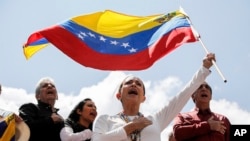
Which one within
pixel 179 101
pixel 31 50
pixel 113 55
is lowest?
pixel 179 101

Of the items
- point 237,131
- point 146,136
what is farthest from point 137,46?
point 146,136

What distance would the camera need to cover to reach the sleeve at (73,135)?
6.16 m

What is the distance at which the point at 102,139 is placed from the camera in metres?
4.83

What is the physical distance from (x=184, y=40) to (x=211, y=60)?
6.25 ft

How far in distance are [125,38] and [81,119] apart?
186 centimetres

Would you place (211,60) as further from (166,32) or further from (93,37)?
(93,37)

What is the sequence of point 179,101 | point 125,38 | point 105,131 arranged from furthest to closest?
1. point 125,38
2. point 179,101
3. point 105,131

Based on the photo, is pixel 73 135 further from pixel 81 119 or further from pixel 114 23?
pixel 114 23

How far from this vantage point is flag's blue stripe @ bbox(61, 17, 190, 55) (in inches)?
306

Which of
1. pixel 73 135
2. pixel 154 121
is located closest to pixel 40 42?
pixel 73 135

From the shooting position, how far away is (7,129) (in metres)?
5.00

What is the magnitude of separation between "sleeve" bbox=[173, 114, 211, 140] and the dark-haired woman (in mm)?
1141

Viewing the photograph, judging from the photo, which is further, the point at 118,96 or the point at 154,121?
the point at 118,96

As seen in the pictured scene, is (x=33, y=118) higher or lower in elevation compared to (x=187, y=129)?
higher
